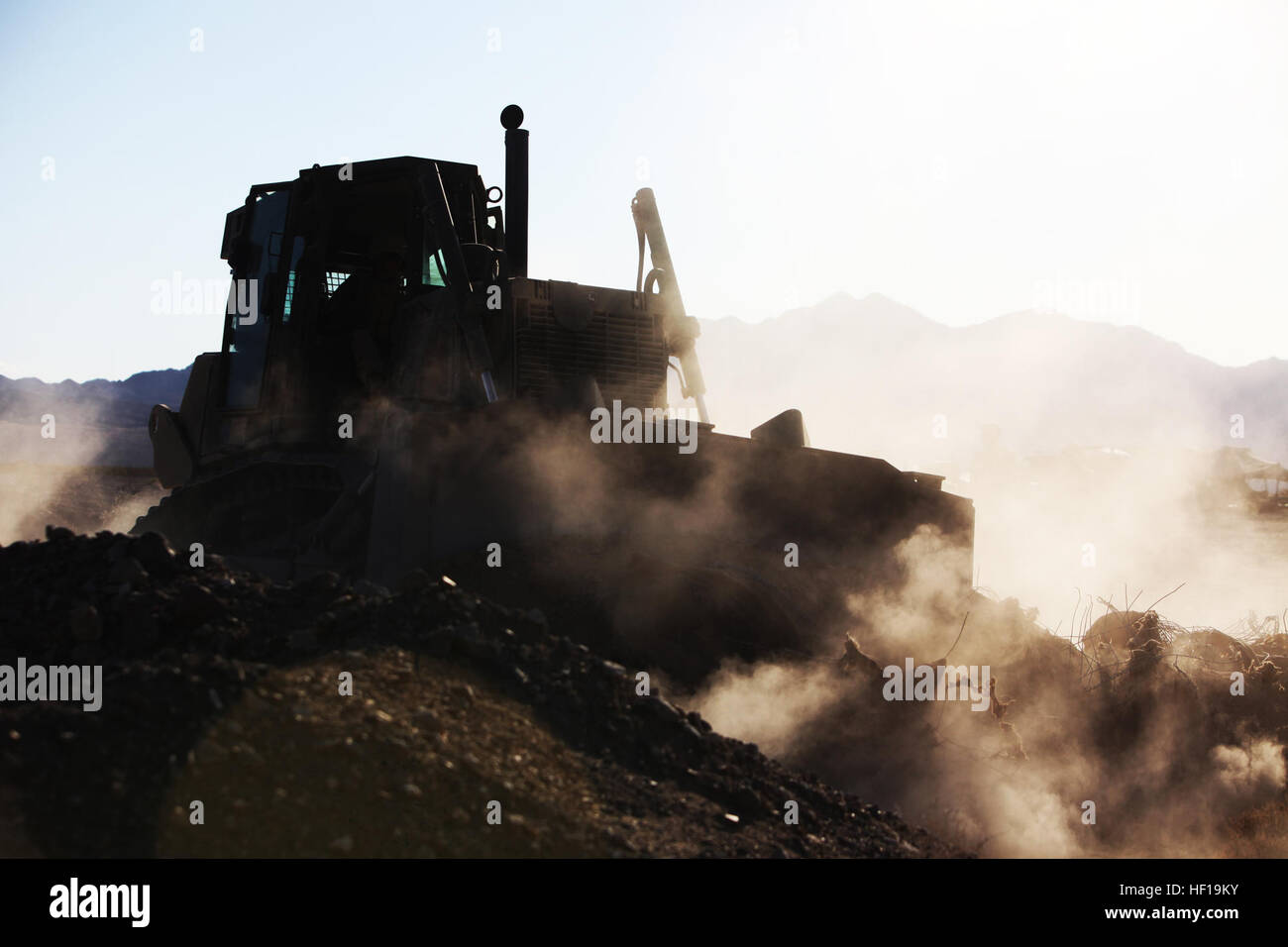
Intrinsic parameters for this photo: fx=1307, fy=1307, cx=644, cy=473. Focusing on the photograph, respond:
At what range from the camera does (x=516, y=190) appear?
496 inches

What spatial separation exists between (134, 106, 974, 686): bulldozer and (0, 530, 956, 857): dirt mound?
2.14m

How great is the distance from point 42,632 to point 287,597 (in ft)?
3.90

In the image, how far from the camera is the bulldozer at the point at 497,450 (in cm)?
926

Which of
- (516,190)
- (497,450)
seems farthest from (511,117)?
(497,450)

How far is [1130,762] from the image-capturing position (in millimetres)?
9797

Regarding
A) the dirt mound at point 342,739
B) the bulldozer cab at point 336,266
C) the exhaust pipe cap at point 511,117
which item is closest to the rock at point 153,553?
the dirt mound at point 342,739

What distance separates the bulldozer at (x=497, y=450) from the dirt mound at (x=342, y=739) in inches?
84.2

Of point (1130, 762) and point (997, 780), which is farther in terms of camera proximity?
point (1130, 762)

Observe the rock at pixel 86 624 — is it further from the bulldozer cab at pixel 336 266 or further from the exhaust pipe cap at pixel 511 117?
the exhaust pipe cap at pixel 511 117

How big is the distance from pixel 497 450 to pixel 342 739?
4.43 meters

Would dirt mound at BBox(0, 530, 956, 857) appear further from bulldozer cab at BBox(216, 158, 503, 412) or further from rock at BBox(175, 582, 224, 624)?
bulldozer cab at BBox(216, 158, 503, 412)
